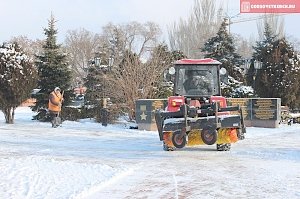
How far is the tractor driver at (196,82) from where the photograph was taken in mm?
14961

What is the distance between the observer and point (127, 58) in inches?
1004

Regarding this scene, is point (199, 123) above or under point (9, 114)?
under

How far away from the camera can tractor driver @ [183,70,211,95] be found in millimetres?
14961

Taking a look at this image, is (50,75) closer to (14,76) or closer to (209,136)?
(14,76)

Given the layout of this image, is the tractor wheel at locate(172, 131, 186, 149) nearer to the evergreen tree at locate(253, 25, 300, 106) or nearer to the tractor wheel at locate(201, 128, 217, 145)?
the tractor wheel at locate(201, 128, 217, 145)

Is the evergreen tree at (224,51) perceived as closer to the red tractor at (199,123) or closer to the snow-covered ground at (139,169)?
the snow-covered ground at (139,169)

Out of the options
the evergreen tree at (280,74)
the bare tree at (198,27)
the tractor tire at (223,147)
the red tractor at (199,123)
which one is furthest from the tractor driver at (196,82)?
the bare tree at (198,27)

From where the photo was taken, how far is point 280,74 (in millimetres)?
25812

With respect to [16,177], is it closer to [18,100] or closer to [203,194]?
[203,194]

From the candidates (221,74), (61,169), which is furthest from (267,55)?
(61,169)

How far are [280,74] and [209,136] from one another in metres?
14.2

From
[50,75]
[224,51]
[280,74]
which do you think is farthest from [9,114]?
[224,51]

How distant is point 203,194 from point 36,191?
2674 millimetres

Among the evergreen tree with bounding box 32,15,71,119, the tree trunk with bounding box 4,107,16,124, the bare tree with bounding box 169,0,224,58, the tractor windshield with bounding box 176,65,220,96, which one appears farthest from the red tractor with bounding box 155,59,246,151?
the bare tree with bounding box 169,0,224,58
